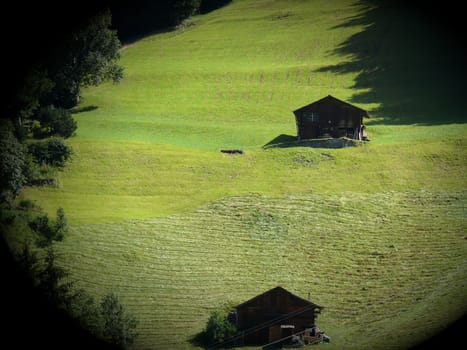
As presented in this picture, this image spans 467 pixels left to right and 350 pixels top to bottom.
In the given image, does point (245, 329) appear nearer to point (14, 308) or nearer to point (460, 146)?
point (14, 308)

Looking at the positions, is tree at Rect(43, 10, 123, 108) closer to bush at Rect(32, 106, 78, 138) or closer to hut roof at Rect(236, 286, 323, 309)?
bush at Rect(32, 106, 78, 138)

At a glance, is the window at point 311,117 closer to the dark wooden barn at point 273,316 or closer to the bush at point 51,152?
the bush at point 51,152

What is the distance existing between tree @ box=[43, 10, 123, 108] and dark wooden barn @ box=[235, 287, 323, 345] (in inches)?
1710

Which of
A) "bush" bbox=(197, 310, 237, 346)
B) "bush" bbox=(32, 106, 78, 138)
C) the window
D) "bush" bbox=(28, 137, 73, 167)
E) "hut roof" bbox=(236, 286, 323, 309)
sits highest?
"bush" bbox=(32, 106, 78, 138)

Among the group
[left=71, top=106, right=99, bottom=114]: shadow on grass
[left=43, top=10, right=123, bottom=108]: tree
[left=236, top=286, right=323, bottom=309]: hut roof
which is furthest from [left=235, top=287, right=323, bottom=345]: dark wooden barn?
[left=71, top=106, right=99, bottom=114]: shadow on grass

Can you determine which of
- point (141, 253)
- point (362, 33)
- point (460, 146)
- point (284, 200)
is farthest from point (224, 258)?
point (362, 33)

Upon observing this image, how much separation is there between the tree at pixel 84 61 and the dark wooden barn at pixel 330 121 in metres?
25.3

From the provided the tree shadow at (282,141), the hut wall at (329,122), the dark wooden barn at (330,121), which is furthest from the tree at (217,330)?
the hut wall at (329,122)

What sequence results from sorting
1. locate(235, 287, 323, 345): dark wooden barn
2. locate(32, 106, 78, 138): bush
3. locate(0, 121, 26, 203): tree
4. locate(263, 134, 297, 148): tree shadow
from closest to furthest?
1. locate(235, 287, 323, 345): dark wooden barn
2. locate(0, 121, 26, 203): tree
3. locate(32, 106, 78, 138): bush
4. locate(263, 134, 297, 148): tree shadow

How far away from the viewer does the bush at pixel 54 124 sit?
82.8m

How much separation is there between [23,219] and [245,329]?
70.8 feet

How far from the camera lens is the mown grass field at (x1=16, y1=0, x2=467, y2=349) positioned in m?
57.8

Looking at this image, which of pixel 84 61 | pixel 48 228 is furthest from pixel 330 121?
pixel 48 228

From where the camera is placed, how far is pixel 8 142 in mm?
72812
